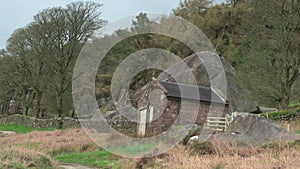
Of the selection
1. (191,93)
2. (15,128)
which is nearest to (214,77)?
(191,93)

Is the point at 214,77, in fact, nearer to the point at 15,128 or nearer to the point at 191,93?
the point at 191,93

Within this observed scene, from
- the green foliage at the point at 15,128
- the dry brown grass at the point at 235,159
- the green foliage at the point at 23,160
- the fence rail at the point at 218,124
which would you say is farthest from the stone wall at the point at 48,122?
the dry brown grass at the point at 235,159

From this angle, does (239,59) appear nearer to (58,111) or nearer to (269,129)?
(58,111)

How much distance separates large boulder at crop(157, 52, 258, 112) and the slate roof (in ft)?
5.05

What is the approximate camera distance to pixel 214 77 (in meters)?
27.7

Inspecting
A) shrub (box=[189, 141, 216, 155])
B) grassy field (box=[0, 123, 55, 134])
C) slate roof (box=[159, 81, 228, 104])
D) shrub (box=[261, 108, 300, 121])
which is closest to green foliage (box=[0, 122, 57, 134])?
grassy field (box=[0, 123, 55, 134])

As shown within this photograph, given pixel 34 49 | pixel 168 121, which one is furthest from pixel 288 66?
pixel 34 49

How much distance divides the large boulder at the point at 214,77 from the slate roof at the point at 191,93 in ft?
5.05

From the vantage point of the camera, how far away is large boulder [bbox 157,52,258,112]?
2600 centimetres

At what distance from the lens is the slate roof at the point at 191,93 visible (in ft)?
72.0

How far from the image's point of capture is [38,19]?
34812 millimetres

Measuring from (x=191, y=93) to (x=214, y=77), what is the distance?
17.7 ft

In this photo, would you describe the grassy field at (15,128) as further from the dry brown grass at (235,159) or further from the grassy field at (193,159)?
the dry brown grass at (235,159)

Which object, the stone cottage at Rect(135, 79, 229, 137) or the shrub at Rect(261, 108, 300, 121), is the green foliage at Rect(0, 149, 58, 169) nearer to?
the stone cottage at Rect(135, 79, 229, 137)
